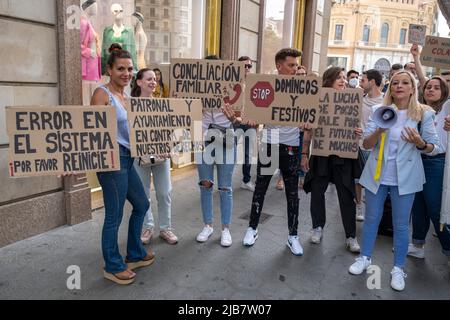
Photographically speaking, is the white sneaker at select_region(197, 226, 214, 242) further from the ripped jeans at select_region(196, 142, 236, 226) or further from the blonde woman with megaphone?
the blonde woman with megaphone

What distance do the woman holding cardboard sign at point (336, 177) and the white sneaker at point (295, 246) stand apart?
36cm

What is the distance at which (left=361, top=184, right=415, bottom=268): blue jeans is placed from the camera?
338 centimetres

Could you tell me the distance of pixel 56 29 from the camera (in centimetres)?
419

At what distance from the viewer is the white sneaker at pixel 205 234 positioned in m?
4.24

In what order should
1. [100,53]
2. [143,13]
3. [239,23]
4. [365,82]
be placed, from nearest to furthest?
[365,82] < [100,53] < [143,13] < [239,23]

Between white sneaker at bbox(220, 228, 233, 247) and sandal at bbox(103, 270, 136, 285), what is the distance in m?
1.13

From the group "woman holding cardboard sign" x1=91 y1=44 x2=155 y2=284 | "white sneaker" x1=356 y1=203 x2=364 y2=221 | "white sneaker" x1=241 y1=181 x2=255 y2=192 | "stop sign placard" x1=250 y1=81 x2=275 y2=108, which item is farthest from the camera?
"white sneaker" x1=241 y1=181 x2=255 y2=192

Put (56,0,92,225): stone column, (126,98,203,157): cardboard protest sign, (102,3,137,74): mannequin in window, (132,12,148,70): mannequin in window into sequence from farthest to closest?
(132,12,148,70): mannequin in window → (102,3,137,74): mannequin in window → (56,0,92,225): stone column → (126,98,203,157): cardboard protest sign

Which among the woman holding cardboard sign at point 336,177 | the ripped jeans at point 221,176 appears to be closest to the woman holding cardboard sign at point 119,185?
the ripped jeans at point 221,176

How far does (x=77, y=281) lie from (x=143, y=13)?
15.0 ft

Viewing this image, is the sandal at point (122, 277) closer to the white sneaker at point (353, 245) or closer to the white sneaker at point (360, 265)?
the white sneaker at point (360, 265)

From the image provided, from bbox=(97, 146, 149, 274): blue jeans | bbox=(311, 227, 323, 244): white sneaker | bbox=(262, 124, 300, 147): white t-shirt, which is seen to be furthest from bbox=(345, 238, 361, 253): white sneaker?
bbox=(97, 146, 149, 274): blue jeans
